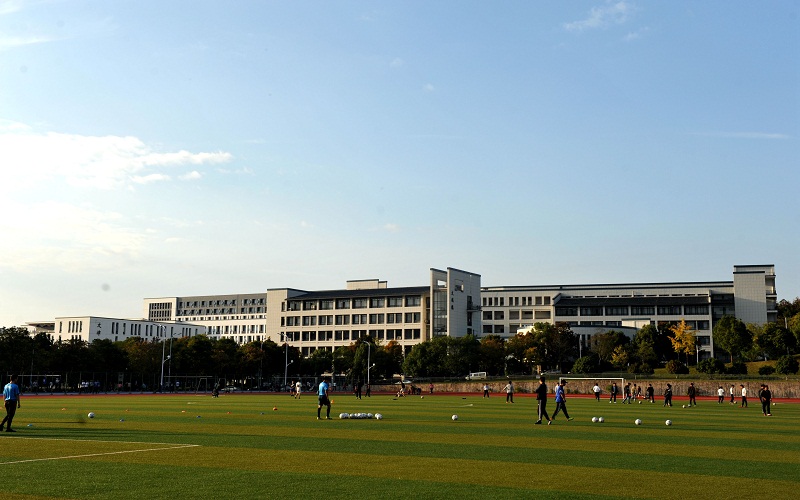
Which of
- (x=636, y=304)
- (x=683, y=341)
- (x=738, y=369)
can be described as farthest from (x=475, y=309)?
(x=738, y=369)

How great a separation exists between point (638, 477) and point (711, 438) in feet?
40.7

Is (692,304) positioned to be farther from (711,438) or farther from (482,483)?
(482,483)

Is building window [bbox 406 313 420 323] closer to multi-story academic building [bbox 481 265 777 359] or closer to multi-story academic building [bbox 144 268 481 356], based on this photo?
multi-story academic building [bbox 144 268 481 356]

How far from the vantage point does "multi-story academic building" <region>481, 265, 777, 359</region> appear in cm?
15100

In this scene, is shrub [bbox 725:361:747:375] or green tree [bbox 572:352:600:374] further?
green tree [bbox 572:352:600:374]

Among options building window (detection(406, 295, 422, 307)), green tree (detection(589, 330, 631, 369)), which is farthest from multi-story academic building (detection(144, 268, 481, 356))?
green tree (detection(589, 330, 631, 369))

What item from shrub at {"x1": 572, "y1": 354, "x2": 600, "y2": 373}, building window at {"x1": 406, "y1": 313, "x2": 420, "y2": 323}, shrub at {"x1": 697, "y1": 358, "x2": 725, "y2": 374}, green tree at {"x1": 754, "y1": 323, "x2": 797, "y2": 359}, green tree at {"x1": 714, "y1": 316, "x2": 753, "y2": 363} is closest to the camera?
shrub at {"x1": 697, "y1": 358, "x2": 725, "y2": 374}

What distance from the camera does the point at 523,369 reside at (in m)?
137

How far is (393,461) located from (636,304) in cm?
14710

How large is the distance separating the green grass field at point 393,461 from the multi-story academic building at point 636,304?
123 metres

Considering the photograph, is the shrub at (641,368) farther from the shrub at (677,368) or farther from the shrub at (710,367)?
the shrub at (710,367)

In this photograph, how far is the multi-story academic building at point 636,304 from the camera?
15100cm

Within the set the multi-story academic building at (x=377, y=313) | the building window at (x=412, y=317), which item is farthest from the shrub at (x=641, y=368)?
the building window at (x=412, y=317)

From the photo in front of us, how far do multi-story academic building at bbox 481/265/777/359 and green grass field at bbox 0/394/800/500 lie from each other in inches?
4845
